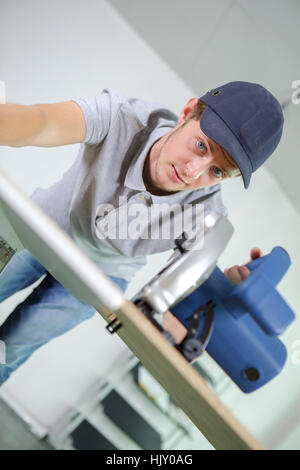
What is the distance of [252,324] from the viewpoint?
0.81m

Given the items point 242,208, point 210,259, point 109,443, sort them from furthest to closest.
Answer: point 109,443
point 242,208
point 210,259

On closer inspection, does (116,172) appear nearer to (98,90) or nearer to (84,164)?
(84,164)

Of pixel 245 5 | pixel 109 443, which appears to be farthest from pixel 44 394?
pixel 245 5

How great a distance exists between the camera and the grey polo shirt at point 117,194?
1169 mm

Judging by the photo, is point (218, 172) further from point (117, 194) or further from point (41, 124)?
point (41, 124)

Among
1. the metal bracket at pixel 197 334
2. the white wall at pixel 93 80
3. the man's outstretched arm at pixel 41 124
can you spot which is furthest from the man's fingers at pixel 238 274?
the white wall at pixel 93 80

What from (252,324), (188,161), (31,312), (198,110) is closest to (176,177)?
(188,161)

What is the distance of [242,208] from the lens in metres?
1.81

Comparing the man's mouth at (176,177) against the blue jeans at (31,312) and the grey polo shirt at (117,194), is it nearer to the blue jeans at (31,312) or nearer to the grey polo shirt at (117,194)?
the grey polo shirt at (117,194)

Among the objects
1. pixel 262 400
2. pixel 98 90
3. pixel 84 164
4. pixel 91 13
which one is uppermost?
pixel 91 13

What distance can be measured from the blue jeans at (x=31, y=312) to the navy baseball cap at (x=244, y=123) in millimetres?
770

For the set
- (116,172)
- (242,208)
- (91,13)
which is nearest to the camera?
(116,172)

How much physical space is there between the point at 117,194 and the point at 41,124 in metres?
0.38

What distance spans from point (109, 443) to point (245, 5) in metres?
2.24
